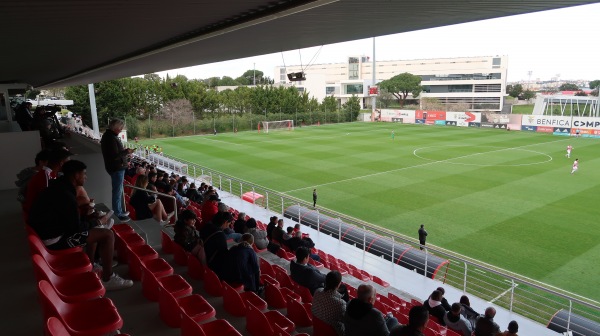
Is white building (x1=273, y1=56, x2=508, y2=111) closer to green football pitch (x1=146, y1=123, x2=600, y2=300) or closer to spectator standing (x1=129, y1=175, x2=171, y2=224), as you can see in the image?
green football pitch (x1=146, y1=123, x2=600, y2=300)

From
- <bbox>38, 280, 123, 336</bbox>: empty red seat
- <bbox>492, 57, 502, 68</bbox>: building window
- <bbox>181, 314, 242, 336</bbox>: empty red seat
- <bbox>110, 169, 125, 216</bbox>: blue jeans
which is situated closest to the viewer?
<bbox>38, 280, 123, 336</bbox>: empty red seat

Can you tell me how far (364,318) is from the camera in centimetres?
307

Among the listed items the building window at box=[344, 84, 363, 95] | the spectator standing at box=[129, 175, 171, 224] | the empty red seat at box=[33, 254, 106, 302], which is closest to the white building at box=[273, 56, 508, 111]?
the building window at box=[344, 84, 363, 95]

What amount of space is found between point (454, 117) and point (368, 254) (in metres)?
42.0

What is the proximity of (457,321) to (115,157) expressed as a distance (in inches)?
190

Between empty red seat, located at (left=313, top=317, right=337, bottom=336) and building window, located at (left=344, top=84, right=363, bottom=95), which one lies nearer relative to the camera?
empty red seat, located at (left=313, top=317, right=337, bottom=336)

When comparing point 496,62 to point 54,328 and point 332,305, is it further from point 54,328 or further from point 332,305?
point 54,328

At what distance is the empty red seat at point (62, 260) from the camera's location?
10.2 ft

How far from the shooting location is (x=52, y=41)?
573 cm

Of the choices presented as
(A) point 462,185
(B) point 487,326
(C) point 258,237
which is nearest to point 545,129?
(A) point 462,185

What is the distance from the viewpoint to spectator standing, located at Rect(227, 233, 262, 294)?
4.19m

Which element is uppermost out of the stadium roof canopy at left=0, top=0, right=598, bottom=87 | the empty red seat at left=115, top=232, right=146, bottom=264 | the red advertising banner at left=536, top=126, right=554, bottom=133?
the stadium roof canopy at left=0, top=0, right=598, bottom=87

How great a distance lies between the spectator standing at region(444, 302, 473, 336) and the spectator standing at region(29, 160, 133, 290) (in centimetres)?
378

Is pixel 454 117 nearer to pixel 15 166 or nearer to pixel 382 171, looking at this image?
pixel 382 171
